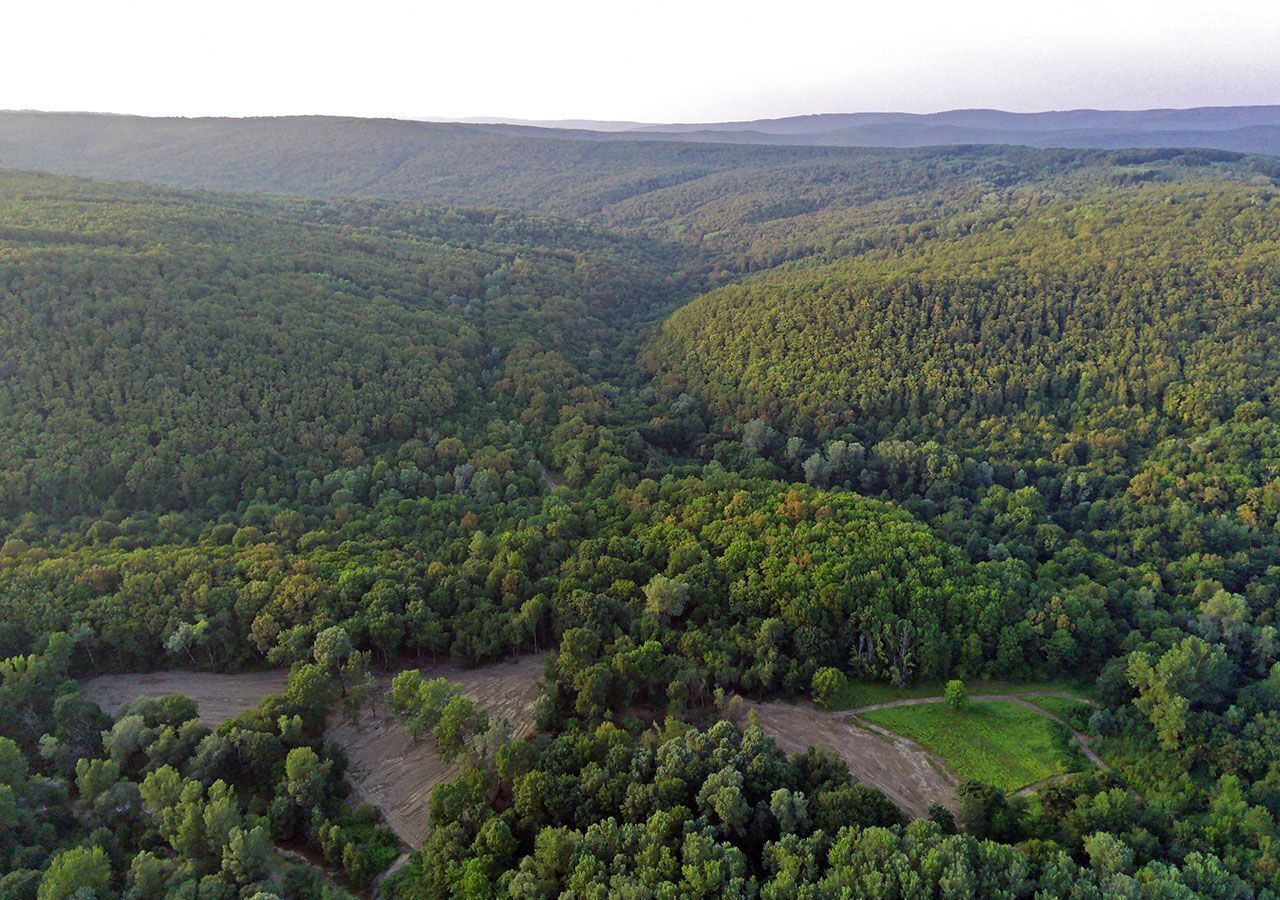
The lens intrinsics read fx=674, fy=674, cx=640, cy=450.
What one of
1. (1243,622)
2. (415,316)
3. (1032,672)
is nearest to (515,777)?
(1032,672)

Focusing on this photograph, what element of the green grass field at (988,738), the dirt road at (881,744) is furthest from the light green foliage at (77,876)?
the green grass field at (988,738)

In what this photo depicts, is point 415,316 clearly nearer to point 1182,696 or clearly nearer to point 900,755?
point 900,755

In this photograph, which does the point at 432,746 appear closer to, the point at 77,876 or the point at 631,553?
the point at 77,876

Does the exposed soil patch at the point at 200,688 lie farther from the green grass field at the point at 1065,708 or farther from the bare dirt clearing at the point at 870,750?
the green grass field at the point at 1065,708

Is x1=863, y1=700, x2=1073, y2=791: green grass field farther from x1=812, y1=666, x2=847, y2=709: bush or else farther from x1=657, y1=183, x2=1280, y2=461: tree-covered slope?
x1=657, y1=183, x2=1280, y2=461: tree-covered slope

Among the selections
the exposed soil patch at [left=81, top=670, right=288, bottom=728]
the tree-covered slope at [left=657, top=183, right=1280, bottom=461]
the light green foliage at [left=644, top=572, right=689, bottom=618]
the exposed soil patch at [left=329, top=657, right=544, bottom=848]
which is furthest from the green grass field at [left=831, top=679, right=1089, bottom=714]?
the exposed soil patch at [left=81, top=670, right=288, bottom=728]

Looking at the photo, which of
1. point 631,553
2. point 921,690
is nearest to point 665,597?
point 631,553
